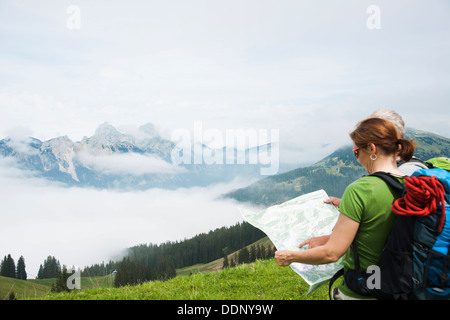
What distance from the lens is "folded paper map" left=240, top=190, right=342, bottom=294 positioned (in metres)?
5.42

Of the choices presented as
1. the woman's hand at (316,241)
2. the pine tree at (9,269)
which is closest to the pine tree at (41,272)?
the pine tree at (9,269)

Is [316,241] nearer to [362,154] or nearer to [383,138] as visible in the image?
[362,154]

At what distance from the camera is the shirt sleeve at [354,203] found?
4.05 meters

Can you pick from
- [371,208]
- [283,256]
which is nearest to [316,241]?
[283,256]

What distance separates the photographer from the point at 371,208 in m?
4.07

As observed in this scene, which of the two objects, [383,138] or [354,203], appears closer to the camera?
[354,203]

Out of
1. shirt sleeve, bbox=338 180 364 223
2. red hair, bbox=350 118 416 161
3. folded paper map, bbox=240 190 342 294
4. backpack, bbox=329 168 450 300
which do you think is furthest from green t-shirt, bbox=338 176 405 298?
folded paper map, bbox=240 190 342 294

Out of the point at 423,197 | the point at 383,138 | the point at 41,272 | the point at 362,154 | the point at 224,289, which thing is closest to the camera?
the point at 423,197

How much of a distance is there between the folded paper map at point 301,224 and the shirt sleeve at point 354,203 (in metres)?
1.57

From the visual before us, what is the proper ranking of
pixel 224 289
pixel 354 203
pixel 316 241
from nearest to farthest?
pixel 354 203 < pixel 316 241 < pixel 224 289

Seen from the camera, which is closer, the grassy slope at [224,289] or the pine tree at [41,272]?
the grassy slope at [224,289]

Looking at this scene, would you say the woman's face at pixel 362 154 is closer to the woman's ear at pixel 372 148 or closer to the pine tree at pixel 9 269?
the woman's ear at pixel 372 148

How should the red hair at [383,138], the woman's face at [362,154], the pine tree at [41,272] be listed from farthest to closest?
1. the pine tree at [41,272]
2. the woman's face at [362,154]
3. the red hair at [383,138]

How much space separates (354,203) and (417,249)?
0.82m
